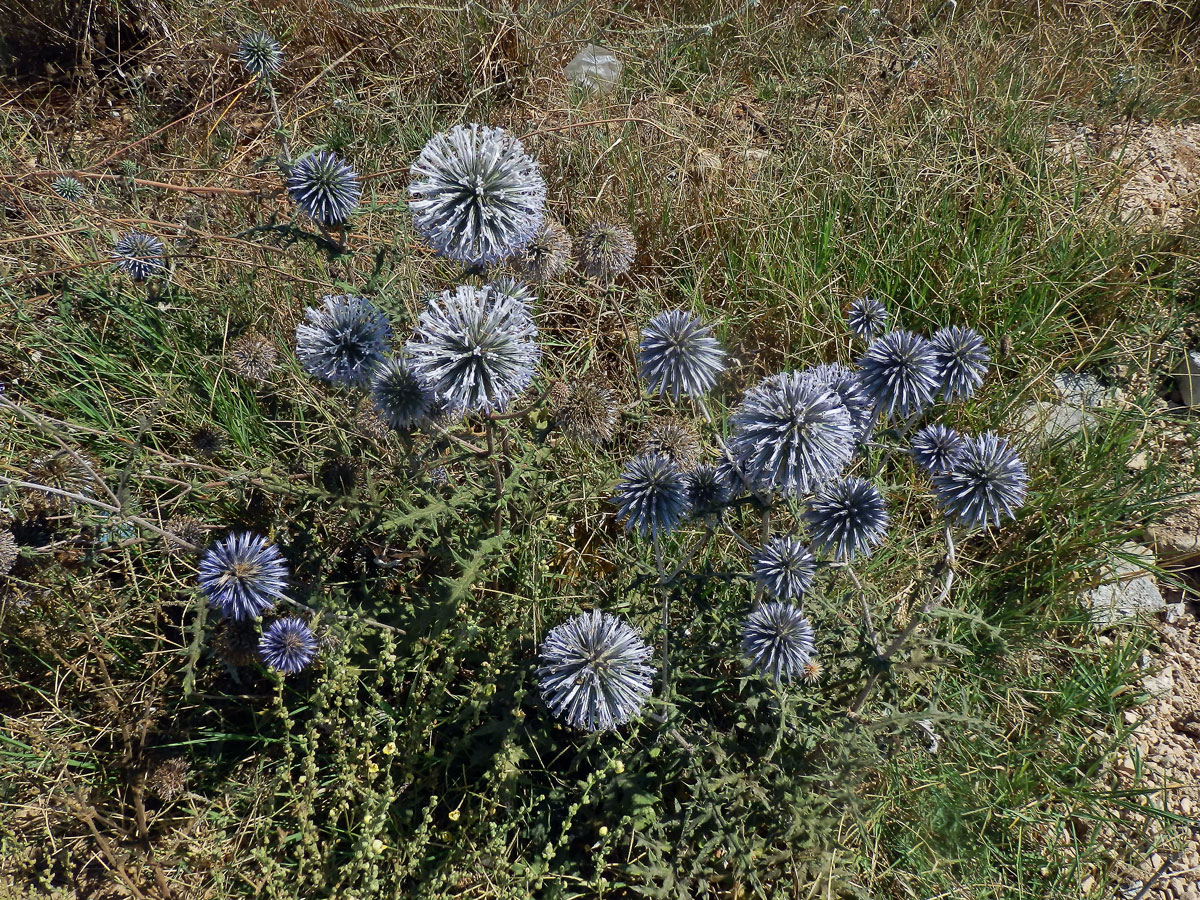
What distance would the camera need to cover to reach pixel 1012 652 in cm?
285

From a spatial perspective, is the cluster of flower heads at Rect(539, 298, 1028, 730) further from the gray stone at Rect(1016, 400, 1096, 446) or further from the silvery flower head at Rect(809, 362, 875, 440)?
the gray stone at Rect(1016, 400, 1096, 446)

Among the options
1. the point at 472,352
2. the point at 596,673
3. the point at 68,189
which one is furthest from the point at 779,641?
the point at 68,189

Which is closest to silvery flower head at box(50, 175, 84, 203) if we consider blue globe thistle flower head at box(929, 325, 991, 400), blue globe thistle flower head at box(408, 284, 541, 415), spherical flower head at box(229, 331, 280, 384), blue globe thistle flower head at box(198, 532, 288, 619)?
spherical flower head at box(229, 331, 280, 384)

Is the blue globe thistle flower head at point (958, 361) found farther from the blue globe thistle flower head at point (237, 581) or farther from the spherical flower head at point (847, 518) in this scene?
the blue globe thistle flower head at point (237, 581)

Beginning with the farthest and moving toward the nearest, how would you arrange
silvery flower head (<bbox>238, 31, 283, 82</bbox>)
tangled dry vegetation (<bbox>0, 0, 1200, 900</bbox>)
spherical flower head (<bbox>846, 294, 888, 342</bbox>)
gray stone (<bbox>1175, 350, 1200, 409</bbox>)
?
1. gray stone (<bbox>1175, 350, 1200, 409</bbox>)
2. silvery flower head (<bbox>238, 31, 283, 82</bbox>)
3. spherical flower head (<bbox>846, 294, 888, 342</bbox>)
4. tangled dry vegetation (<bbox>0, 0, 1200, 900</bbox>)

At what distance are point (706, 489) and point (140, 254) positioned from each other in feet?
→ 8.27

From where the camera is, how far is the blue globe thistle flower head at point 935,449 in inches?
84.7

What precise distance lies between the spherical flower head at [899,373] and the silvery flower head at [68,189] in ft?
12.1

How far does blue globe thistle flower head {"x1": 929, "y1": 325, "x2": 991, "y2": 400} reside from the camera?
85.6 inches

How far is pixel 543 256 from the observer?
2725mm

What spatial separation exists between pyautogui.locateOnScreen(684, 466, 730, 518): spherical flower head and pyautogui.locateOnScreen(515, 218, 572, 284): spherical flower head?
1.00 metres

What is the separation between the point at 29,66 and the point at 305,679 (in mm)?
4714

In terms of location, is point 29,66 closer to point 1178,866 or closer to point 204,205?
point 204,205

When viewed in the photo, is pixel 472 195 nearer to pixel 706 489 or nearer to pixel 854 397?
pixel 706 489
